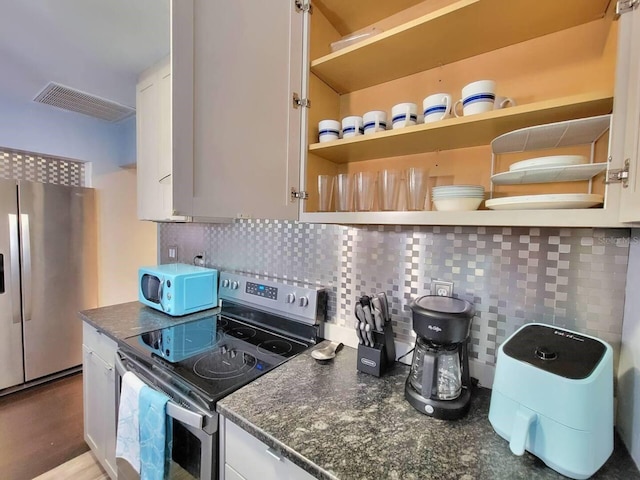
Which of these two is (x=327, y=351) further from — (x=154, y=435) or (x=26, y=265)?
(x=26, y=265)

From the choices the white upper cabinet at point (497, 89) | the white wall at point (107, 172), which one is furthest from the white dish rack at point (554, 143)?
the white wall at point (107, 172)

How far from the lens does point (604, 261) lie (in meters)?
0.83

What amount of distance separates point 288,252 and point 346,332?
0.52 m

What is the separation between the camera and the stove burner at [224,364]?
1049mm

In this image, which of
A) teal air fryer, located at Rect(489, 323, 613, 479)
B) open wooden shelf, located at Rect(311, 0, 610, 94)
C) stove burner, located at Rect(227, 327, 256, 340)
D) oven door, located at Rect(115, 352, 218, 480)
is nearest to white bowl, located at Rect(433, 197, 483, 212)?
teal air fryer, located at Rect(489, 323, 613, 479)

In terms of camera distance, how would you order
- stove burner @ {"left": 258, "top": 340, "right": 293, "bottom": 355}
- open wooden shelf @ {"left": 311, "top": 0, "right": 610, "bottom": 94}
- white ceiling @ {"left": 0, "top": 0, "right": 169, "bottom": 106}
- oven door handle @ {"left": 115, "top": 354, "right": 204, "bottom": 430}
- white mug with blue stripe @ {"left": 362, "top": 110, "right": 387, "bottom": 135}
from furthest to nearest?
1. white ceiling @ {"left": 0, "top": 0, "right": 169, "bottom": 106}
2. stove burner @ {"left": 258, "top": 340, "right": 293, "bottom": 355}
3. white mug with blue stripe @ {"left": 362, "top": 110, "right": 387, "bottom": 135}
4. oven door handle @ {"left": 115, "top": 354, "right": 204, "bottom": 430}
5. open wooden shelf @ {"left": 311, "top": 0, "right": 610, "bottom": 94}

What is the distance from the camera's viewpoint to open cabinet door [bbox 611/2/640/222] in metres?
0.56

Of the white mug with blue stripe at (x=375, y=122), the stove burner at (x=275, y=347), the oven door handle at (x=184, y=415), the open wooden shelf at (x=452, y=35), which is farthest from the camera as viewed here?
the stove burner at (x=275, y=347)

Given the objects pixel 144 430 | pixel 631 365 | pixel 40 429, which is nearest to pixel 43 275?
pixel 40 429

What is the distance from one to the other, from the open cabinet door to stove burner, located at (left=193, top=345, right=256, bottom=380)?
119 cm

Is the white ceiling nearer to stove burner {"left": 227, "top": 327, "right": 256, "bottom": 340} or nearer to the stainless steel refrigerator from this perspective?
the stainless steel refrigerator

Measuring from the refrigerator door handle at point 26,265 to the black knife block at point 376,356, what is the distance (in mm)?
2996

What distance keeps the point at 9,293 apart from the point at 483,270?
347cm

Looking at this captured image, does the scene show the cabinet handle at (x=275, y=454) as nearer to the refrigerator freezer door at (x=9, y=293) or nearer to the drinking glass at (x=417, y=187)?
the drinking glass at (x=417, y=187)
